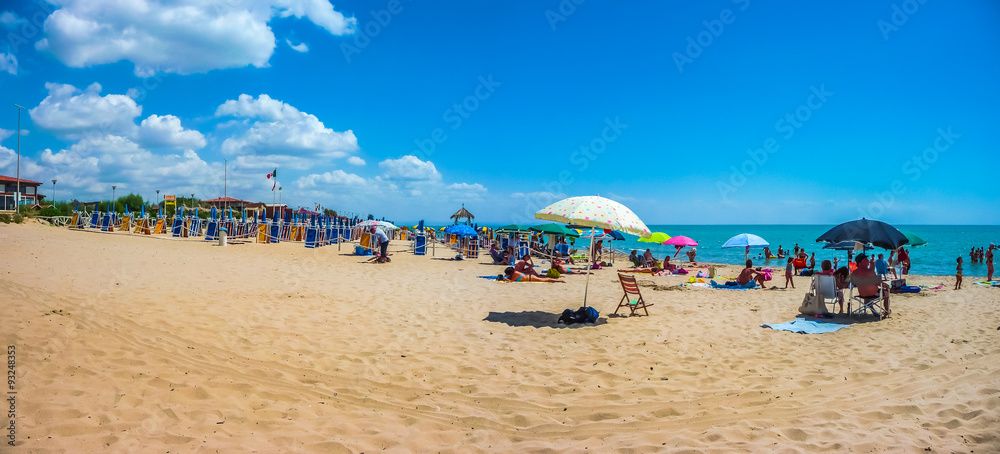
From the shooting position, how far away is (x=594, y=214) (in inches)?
269

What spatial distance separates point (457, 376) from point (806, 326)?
574 cm

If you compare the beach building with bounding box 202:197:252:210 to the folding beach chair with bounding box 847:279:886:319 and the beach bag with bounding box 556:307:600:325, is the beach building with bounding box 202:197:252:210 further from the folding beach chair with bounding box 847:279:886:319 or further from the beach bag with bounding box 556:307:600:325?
A: the folding beach chair with bounding box 847:279:886:319

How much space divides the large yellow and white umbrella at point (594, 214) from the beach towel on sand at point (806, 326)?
2461 mm

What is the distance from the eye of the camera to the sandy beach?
3348 mm

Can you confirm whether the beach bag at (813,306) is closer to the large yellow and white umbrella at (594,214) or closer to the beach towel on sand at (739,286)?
the large yellow and white umbrella at (594,214)

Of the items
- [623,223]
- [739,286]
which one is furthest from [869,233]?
[623,223]

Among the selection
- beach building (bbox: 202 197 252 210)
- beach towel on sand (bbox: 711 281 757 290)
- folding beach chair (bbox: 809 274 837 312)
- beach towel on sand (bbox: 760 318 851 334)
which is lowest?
beach towel on sand (bbox: 711 281 757 290)

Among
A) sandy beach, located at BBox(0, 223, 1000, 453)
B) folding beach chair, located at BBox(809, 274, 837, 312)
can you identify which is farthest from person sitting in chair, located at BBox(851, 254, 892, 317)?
sandy beach, located at BBox(0, 223, 1000, 453)

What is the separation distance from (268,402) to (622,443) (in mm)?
2833

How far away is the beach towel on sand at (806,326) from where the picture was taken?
701 centimetres

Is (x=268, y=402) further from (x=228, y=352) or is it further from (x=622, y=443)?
(x=622, y=443)

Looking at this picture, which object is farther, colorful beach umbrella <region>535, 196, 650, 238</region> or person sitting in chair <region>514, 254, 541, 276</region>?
person sitting in chair <region>514, 254, 541, 276</region>

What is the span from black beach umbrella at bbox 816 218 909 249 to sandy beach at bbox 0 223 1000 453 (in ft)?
4.44

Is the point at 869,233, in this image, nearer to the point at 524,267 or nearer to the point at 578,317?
the point at 578,317
